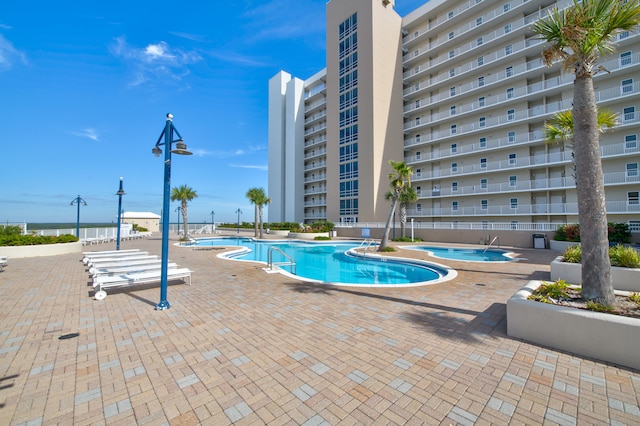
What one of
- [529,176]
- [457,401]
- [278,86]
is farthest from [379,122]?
[457,401]

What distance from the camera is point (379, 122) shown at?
32250 millimetres

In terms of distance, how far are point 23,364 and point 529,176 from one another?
33322 millimetres

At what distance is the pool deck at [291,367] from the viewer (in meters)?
2.73

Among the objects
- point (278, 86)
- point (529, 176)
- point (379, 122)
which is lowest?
point (529, 176)

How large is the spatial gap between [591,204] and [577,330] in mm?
2214

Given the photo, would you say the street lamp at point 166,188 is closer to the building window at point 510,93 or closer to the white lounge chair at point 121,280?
the white lounge chair at point 121,280

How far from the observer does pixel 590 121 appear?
15.7ft

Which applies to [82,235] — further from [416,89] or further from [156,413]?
[416,89]

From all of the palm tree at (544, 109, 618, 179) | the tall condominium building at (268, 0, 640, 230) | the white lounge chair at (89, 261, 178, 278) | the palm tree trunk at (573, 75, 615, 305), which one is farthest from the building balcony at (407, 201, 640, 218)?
the white lounge chair at (89, 261, 178, 278)

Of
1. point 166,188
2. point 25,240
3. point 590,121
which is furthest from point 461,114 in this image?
point 25,240

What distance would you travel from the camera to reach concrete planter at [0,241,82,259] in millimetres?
13962

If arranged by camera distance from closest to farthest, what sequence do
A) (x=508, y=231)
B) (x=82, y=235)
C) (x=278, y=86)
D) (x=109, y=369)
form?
(x=109, y=369) → (x=508, y=231) → (x=82, y=235) → (x=278, y=86)

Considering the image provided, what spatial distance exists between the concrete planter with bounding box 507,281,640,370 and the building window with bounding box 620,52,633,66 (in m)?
30.3

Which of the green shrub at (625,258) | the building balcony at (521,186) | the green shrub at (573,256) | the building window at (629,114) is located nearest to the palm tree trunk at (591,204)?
the green shrub at (625,258)
